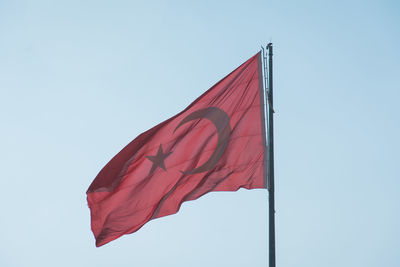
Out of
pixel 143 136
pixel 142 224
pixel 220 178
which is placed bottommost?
pixel 142 224

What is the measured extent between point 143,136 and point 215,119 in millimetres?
1996

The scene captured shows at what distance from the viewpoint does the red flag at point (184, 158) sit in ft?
47.4

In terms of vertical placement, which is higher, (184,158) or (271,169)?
(184,158)

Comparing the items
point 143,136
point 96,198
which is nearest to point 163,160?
point 143,136

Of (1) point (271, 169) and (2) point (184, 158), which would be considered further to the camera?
(2) point (184, 158)

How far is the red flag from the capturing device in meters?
14.5

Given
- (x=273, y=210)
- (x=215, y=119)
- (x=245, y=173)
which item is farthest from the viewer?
(x=215, y=119)

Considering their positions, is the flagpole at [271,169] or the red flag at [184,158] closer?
the flagpole at [271,169]

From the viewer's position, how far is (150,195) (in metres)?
15.0

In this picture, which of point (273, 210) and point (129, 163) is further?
point (129, 163)

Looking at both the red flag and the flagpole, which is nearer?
the flagpole

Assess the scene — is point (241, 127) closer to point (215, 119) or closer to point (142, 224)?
point (215, 119)

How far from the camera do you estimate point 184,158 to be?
592 inches

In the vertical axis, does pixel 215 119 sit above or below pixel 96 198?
above
